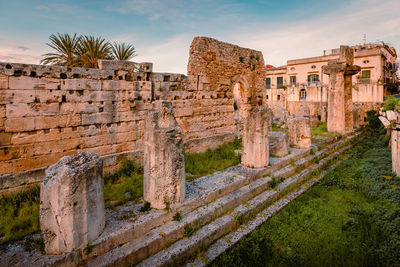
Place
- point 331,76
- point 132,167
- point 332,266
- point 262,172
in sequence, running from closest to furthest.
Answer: point 332,266
point 262,172
point 132,167
point 331,76

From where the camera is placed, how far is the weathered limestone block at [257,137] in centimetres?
559

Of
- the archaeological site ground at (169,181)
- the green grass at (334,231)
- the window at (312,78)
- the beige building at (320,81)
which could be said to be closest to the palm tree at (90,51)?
the archaeological site ground at (169,181)

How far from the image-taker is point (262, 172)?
550 cm

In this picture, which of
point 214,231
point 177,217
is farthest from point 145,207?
point 214,231

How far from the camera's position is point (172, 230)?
134 inches

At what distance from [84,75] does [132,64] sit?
4.63ft

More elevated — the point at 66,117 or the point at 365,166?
the point at 66,117

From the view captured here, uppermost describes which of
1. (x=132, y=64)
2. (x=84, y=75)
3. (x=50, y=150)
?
(x=132, y=64)

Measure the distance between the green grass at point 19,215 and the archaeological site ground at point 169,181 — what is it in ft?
0.09

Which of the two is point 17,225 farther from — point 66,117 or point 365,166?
point 365,166

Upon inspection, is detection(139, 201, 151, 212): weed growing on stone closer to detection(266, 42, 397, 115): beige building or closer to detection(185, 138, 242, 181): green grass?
detection(185, 138, 242, 181): green grass

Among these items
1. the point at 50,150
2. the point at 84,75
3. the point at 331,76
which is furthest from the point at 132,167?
the point at 331,76

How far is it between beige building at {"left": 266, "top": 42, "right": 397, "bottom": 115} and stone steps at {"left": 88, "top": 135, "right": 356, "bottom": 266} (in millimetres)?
19205

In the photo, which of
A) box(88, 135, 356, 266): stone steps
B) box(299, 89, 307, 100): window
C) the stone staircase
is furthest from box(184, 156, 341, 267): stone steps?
box(299, 89, 307, 100): window
